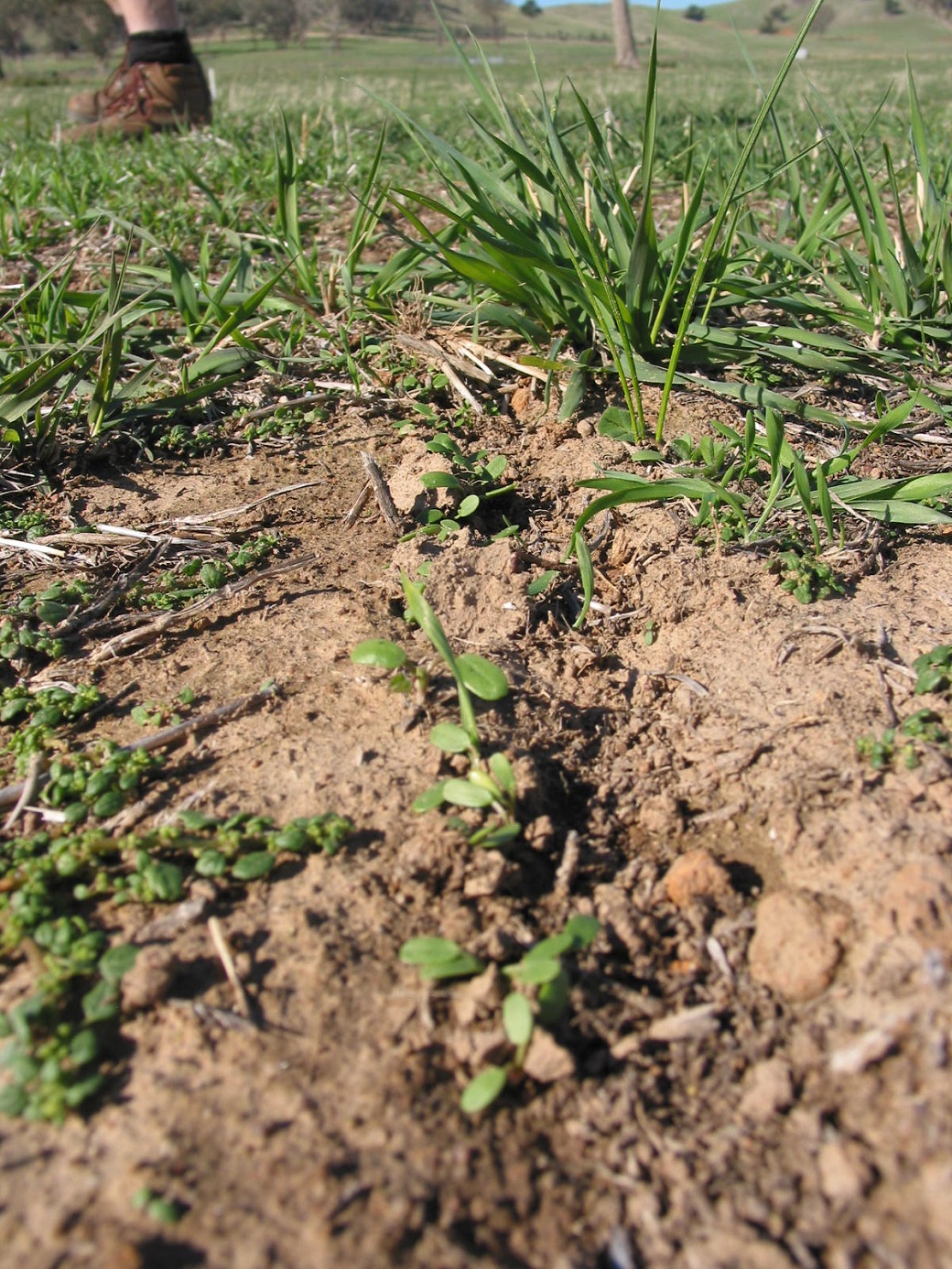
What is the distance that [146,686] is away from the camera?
68.7 inches

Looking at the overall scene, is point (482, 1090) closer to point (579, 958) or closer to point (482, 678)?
point (579, 958)

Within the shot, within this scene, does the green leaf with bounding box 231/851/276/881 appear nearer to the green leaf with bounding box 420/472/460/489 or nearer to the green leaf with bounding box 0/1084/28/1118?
the green leaf with bounding box 0/1084/28/1118

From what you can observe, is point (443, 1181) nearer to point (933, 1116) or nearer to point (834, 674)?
point (933, 1116)

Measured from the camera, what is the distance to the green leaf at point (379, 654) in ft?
5.22

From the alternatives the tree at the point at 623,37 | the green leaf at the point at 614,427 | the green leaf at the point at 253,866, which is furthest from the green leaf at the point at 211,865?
the tree at the point at 623,37

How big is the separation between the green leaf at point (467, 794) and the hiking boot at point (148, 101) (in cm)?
496

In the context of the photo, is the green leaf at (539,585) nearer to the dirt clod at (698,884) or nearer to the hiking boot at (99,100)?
the dirt clod at (698,884)

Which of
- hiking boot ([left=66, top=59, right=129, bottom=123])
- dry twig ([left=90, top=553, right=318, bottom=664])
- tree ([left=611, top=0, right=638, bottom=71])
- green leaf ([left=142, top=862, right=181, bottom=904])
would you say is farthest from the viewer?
tree ([left=611, top=0, right=638, bottom=71])

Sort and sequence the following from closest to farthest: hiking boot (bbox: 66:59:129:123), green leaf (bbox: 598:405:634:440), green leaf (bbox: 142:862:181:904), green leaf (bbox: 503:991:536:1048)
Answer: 1. green leaf (bbox: 503:991:536:1048)
2. green leaf (bbox: 142:862:181:904)
3. green leaf (bbox: 598:405:634:440)
4. hiking boot (bbox: 66:59:129:123)

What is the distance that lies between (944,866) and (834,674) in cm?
43

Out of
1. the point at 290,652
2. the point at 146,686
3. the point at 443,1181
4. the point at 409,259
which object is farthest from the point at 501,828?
the point at 409,259

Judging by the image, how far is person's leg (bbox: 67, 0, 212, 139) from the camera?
5.39 m

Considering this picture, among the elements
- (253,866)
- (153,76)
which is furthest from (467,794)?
(153,76)

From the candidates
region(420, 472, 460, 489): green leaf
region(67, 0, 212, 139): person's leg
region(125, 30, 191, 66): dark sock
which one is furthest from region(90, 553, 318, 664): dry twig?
region(125, 30, 191, 66): dark sock
